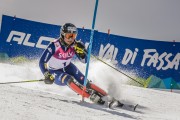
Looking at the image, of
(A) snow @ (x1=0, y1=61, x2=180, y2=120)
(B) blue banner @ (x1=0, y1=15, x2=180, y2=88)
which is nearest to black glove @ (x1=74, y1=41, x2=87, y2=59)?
(A) snow @ (x1=0, y1=61, x2=180, y2=120)

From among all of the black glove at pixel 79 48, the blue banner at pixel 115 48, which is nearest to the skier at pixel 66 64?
the black glove at pixel 79 48

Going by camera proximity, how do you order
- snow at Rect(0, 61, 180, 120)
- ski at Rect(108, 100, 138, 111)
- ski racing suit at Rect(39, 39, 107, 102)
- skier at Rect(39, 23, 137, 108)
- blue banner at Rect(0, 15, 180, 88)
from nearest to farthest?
1. snow at Rect(0, 61, 180, 120)
2. ski at Rect(108, 100, 138, 111)
3. skier at Rect(39, 23, 137, 108)
4. ski racing suit at Rect(39, 39, 107, 102)
5. blue banner at Rect(0, 15, 180, 88)

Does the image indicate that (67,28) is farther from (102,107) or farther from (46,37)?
(46,37)

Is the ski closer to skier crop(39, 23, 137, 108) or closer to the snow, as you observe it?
skier crop(39, 23, 137, 108)

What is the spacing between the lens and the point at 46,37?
42.9ft

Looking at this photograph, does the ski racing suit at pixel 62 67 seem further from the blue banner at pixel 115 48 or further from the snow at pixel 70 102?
the blue banner at pixel 115 48

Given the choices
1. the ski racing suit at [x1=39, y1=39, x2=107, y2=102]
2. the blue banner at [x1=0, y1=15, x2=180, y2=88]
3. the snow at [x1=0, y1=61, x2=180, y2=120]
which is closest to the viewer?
the snow at [x1=0, y1=61, x2=180, y2=120]

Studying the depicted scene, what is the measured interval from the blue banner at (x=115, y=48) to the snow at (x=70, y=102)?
1666 millimetres

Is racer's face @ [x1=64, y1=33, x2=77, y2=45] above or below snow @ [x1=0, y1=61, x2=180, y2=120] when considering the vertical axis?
above

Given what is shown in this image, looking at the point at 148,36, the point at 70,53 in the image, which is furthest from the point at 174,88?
the point at 70,53

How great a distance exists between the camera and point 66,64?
8586 millimetres

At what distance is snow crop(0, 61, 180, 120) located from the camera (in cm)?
574

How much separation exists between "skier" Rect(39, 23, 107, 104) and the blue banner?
4.08 metres

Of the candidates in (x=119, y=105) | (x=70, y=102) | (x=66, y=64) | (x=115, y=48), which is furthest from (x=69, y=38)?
(x=115, y=48)
